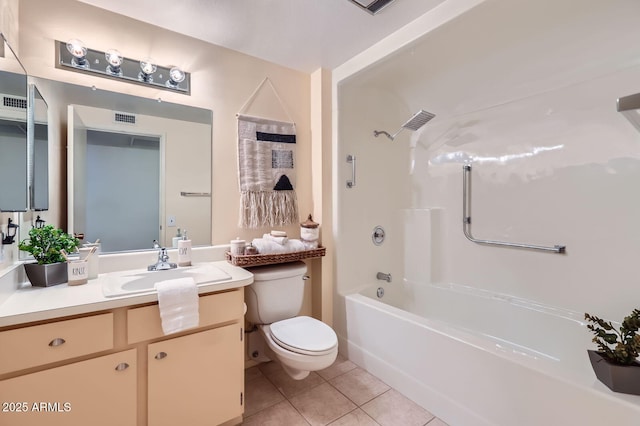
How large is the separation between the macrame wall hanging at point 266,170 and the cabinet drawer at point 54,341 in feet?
3.44

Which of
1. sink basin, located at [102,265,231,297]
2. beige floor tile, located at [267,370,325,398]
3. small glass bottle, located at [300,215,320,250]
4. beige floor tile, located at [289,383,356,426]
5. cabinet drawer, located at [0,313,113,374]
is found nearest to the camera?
cabinet drawer, located at [0,313,113,374]

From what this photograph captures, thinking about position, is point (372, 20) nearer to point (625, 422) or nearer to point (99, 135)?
point (99, 135)

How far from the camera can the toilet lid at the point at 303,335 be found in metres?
1.58

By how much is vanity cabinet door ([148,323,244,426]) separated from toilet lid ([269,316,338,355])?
10.7 inches

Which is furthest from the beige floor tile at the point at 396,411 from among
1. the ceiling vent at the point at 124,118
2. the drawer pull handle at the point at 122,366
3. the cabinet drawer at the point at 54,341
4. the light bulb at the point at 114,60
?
the light bulb at the point at 114,60

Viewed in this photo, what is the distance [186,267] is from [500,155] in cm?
246

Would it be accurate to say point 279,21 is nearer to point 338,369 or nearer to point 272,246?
point 272,246

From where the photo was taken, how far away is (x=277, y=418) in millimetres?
1616

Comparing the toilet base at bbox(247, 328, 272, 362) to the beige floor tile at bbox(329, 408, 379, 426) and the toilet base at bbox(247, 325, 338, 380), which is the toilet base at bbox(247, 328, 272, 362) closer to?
the toilet base at bbox(247, 325, 338, 380)

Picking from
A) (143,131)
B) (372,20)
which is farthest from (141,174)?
(372,20)

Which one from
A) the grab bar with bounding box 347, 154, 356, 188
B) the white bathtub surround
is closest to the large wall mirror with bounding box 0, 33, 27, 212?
the white bathtub surround

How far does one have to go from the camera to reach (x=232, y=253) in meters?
1.85

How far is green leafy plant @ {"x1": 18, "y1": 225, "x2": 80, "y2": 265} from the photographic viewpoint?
129 cm

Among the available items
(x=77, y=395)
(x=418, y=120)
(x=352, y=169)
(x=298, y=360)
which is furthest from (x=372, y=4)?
(x=77, y=395)
